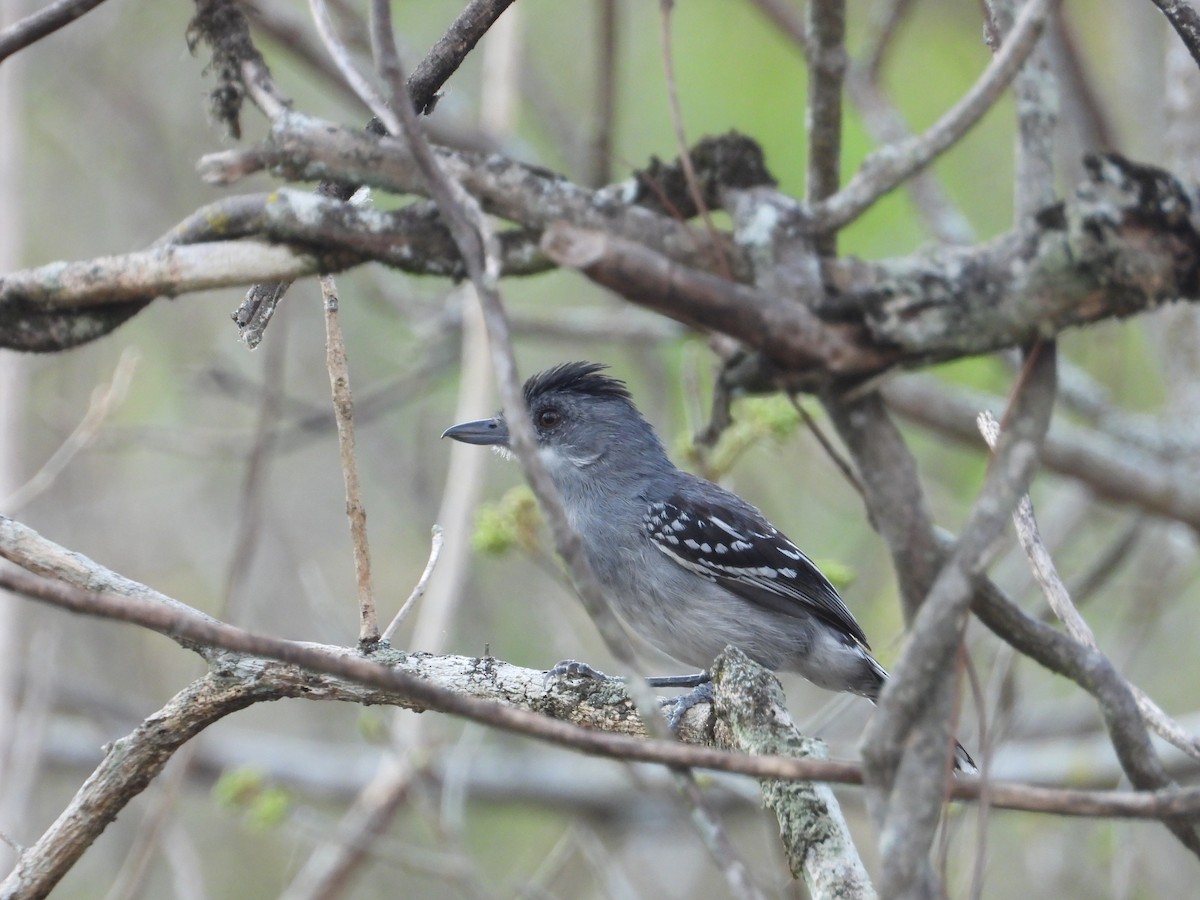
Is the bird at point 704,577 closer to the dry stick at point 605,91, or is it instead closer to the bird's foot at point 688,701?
the bird's foot at point 688,701

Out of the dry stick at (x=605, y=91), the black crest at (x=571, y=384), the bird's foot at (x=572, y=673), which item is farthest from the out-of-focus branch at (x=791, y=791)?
the dry stick at (x=605, y=91)

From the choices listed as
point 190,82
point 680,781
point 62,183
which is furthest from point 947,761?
point 62,183

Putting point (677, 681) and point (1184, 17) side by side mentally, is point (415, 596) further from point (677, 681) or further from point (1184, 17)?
point (677, 681)

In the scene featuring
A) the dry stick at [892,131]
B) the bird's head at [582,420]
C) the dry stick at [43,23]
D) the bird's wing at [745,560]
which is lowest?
the dry stick at [43,23]

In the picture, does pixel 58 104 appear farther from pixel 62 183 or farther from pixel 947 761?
pixel 947 761

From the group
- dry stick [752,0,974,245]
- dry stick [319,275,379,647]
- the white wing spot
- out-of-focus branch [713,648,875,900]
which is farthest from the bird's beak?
dry stick [752,0,974,245]

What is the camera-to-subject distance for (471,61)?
10.2m

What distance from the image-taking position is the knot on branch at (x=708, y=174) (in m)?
2.18

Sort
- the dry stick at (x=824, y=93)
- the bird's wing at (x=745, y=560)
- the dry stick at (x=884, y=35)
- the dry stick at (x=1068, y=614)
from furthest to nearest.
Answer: the dry stick at (x=884, y=35) → the bird's wing at (x=745, y=560) → the dry stick at (x=824, y=93) → the dry stick at (x=1068, y=614)

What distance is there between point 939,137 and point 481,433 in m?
3.37

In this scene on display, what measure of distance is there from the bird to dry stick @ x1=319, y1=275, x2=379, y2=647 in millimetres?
1941

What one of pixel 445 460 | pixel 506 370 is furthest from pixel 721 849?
pixel 445 460

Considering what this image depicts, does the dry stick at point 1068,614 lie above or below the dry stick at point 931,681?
above

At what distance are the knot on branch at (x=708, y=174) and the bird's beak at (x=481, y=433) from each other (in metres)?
2.91
